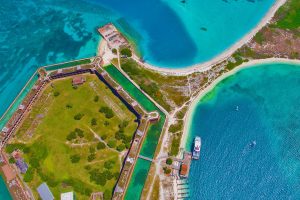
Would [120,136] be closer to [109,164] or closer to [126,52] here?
[109,164]

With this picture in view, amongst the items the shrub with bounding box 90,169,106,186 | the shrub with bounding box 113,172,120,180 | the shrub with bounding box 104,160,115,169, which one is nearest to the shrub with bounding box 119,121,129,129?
the shrub with bounding box 104,160,115,169

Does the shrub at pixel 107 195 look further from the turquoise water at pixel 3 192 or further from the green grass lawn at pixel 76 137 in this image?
the turquoise water at pixel 3 192

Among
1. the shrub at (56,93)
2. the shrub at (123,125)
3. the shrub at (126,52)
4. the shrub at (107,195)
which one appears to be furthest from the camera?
the shrub at (126,52)

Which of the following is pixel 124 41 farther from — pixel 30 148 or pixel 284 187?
pixel 284 187

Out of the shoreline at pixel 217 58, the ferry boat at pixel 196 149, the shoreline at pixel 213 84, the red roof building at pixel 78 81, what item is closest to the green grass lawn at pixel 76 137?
the red roof building at pixel 78 81

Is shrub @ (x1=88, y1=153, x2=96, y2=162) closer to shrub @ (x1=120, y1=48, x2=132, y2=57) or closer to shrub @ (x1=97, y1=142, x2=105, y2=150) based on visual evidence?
shrub @ (x1=97, y1=142, x2=105, y2=150)

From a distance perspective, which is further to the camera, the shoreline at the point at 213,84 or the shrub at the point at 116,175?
the shoreline at the point at 213,84

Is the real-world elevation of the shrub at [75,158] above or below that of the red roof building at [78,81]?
below
